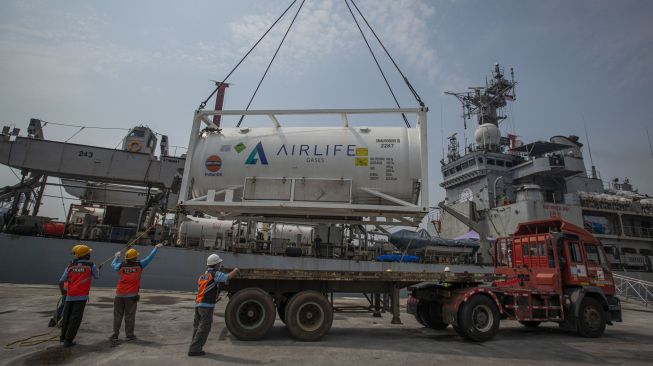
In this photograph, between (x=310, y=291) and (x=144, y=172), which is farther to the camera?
(x=144, y=172)

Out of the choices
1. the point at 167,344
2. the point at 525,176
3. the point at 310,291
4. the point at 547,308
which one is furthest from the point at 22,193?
the point at 525,176

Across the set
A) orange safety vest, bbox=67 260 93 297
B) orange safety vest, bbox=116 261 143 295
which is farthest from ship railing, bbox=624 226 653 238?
orange safety vest, bbox=67 260 93 297

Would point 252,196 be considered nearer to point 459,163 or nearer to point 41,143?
point 41,143

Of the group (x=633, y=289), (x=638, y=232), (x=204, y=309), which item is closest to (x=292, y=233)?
(x=204, y=309)

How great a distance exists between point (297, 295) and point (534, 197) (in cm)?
2511

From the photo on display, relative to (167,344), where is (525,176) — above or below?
above

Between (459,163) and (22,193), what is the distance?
35.5 m

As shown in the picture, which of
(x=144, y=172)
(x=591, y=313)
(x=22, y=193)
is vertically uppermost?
(x=144, y=172)

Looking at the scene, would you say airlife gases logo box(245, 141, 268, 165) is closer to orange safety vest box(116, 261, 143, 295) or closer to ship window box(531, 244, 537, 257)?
orange safety vest box(116, 261, 143, 295)

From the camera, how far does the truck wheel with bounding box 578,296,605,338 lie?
29.5 ft

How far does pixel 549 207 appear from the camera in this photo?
26.1m

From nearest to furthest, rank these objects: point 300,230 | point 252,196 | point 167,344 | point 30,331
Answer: point 167,344
point 30,331
point 252,196
point 300,230

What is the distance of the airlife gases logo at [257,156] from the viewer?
24.8ft

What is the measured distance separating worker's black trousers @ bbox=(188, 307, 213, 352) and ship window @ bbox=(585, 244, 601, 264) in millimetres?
10516
